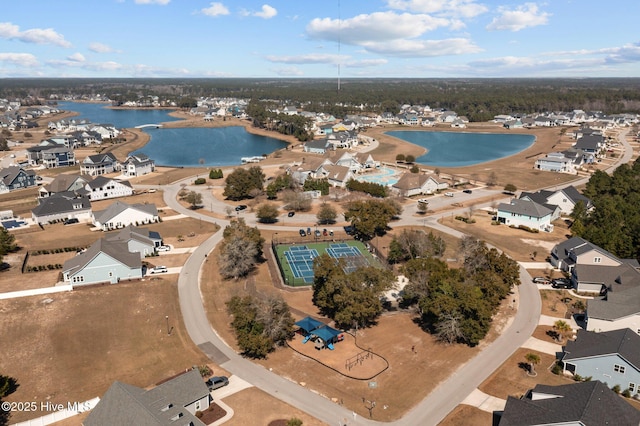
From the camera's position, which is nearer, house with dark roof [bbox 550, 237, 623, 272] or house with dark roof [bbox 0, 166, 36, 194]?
house with dark roof [bbox 550, 237, 623, 272]

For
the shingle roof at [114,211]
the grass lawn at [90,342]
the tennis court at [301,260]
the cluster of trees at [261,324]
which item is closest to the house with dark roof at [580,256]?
the tennis court at [301,260]

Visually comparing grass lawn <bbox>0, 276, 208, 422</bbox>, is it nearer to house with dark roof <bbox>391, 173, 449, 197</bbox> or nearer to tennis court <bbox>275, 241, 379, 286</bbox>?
tennis court <bbox>275, 241, 379, 286</bbox>

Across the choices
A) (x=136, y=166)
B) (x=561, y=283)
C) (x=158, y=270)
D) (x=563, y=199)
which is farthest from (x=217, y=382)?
(x=136, y=166)

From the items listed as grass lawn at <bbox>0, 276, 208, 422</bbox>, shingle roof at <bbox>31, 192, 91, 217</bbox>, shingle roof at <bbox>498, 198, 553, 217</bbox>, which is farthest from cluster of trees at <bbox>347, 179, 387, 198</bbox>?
shingle roof at <bbox>31, 192, 91, 217</bbox>

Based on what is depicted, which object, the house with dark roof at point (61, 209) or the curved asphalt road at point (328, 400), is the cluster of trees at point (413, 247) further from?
the house with dark roof at point (61, 209)

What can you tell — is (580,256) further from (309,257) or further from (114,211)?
(114,211)

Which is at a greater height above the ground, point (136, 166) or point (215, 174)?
point (136, 166)
